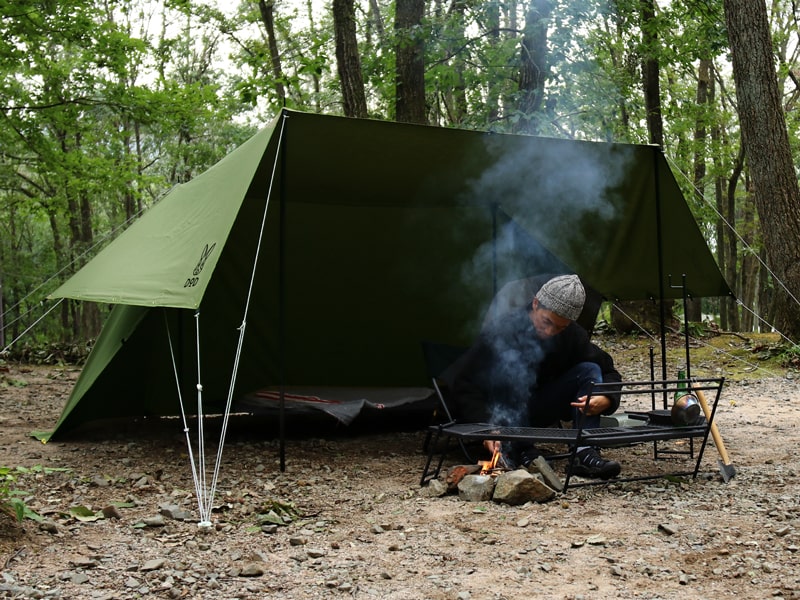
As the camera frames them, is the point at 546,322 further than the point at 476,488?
Yes

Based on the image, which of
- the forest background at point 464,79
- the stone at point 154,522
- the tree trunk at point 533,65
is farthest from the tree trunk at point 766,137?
the stone at point 154,522

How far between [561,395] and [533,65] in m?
5.75

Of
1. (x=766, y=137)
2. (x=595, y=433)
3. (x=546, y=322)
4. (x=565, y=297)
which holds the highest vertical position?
(x=766, y=137)

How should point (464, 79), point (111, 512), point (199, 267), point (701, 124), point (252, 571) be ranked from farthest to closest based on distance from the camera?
1. point (701, 124)
2. point (464, 79)
3. point (199, 267)
4. point (111, 512)
5. point (252, 571)

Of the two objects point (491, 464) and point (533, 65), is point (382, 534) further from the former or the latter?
point (533, 65)

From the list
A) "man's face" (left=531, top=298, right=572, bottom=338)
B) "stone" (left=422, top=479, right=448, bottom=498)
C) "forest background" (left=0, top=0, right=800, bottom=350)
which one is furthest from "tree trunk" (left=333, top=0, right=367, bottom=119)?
"stone" (left=422, top=479, right=448, bottom=498)

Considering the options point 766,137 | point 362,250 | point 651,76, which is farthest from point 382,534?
point 651,76

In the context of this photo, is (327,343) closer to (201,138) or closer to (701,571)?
(701,571)

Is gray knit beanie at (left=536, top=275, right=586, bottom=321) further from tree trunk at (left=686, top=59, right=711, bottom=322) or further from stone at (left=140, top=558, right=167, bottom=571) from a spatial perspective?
tree trunk at (left=686, top=59, right=711, bottom=322)

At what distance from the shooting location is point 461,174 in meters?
4.49

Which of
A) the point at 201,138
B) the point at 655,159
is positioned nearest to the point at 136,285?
the point at 655,159

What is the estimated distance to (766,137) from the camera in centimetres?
726

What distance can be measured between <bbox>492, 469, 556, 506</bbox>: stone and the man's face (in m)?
0.77

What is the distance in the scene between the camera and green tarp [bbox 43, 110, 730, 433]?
4051 millimetres
